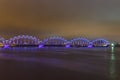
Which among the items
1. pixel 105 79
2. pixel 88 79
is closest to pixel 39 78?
pixel 88 79

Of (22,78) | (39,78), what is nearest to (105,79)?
(39,78)

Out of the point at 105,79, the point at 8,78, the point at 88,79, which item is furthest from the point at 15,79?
the point at 105,79

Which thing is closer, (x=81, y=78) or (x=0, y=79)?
(x=0, y=79)

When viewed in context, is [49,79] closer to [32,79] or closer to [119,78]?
[32,79]

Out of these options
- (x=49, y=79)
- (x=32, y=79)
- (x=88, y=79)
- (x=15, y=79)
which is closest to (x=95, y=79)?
(x=88, y=79)

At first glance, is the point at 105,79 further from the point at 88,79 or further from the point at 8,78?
the point at 8,78

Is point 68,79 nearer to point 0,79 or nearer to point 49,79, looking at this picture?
point 49,79

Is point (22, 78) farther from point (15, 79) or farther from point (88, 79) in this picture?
point (88, 79)
